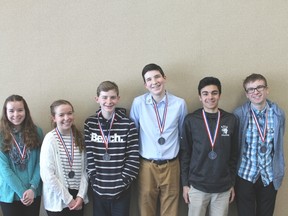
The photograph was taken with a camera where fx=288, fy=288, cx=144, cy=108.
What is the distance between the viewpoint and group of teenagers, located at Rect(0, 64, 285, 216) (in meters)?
2.44

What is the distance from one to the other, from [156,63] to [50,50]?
1.03 metres

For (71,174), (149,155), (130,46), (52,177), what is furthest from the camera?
(130,46)

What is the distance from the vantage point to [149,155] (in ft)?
8.50

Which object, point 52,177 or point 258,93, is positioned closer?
point 52,177

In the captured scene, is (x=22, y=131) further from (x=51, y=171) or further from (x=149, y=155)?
(x=149, y=155)

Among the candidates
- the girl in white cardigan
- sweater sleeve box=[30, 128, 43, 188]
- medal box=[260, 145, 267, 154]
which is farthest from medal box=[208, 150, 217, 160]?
sweater sleeve box=[30, 128, 43, 188]

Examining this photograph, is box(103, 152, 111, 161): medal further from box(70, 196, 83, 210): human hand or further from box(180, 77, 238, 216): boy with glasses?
box(180, 77, 238, 216): boy with glasses

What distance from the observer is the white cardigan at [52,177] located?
2.38m

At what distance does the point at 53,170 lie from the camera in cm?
240

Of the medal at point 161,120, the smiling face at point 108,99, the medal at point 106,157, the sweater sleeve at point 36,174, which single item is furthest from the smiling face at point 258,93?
the sweater sleeve at point 36,174

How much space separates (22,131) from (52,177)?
52 cm

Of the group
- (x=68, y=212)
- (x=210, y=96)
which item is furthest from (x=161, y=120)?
(x=68, y=212)

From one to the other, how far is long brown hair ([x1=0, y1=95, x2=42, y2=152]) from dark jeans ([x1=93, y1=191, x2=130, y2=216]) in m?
0.74

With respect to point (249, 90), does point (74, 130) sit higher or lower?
lower
